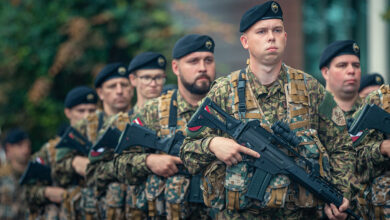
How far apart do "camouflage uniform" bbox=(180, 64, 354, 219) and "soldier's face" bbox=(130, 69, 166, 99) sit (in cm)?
201

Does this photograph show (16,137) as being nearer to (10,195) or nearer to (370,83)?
(10,195)

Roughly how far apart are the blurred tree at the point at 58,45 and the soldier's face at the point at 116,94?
3425 millimetres

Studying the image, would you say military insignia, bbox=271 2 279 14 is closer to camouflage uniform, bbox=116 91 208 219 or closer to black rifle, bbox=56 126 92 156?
camouflage uniform, bbox=116 91 208 219

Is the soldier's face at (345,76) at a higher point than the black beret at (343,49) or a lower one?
lower

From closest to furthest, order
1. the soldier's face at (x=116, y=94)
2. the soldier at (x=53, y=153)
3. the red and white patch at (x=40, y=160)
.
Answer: the soldier's face at (x=116, y=94) → the soldier at (x=53, y=153) → the red and white patch at (x=40, y=160)

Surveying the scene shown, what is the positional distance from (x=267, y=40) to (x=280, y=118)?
0.55 meters

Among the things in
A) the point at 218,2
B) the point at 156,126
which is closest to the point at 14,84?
the point at 218,2

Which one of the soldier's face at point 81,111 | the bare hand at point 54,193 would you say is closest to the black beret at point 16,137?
the soldier's face at point 81,111

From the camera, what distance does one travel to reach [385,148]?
4.10 m

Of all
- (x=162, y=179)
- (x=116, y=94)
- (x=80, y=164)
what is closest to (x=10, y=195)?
(x=80, y=164)

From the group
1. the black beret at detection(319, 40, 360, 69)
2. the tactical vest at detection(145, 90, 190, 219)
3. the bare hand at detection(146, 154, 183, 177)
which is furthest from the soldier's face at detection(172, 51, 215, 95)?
the black beret at detection(319, 40, 360, 69)

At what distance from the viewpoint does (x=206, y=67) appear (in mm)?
4844

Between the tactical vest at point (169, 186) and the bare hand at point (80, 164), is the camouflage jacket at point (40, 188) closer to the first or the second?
the bare hand at point (80, 164)

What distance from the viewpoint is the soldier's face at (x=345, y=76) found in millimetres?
5035
